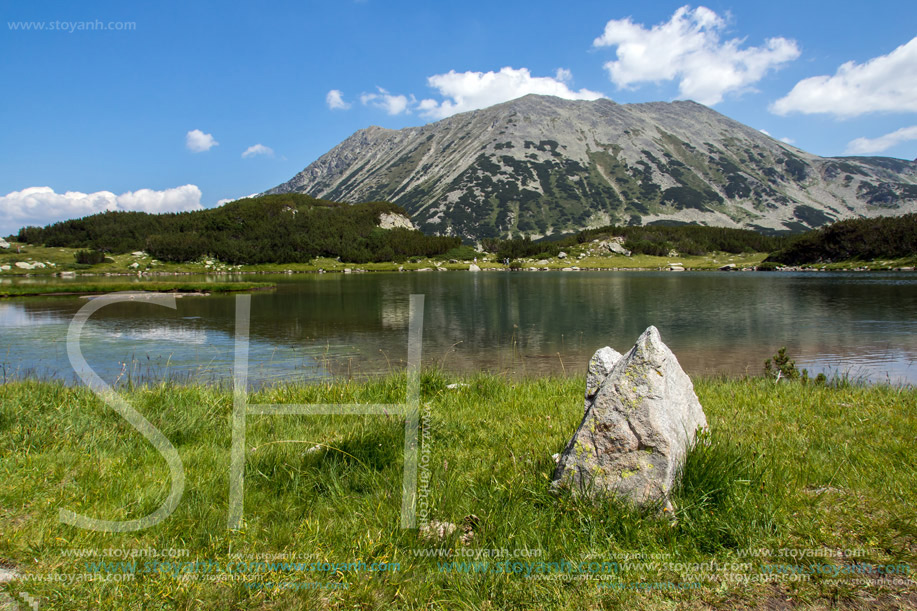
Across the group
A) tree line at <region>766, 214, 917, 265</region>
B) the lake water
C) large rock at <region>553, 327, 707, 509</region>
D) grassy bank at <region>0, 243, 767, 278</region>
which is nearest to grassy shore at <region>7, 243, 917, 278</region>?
grassy bank at <region>0, 243, 767, 278</region>

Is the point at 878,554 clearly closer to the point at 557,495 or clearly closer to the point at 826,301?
the point at 557,495

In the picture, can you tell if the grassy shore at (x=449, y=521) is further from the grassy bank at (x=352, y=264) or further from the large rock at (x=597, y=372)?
the grassy bank at (x=352, y=264)

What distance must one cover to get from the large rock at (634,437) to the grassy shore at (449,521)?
21cm

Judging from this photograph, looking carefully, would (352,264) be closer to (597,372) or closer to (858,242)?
(858,242)

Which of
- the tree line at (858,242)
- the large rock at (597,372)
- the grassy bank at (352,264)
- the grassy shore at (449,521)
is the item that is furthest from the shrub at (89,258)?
the tree line at (858,242)

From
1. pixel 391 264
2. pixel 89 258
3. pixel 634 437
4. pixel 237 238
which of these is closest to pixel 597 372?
pixel 634 437

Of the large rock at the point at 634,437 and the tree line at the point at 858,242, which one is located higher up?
the tree line at the point at 858,242

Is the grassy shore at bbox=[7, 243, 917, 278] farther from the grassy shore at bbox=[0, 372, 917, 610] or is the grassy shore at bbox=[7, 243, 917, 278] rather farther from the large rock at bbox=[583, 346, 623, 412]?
the large rock at bbox=[583, 346, 623, 412]

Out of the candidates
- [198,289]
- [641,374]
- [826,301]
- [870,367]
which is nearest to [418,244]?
[198,289]

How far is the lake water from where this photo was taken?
59.9 feet

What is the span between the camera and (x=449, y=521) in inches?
156

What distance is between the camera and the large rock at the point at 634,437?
160 inches

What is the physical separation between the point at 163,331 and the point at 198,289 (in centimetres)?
3234

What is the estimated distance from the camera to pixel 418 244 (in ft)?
593
